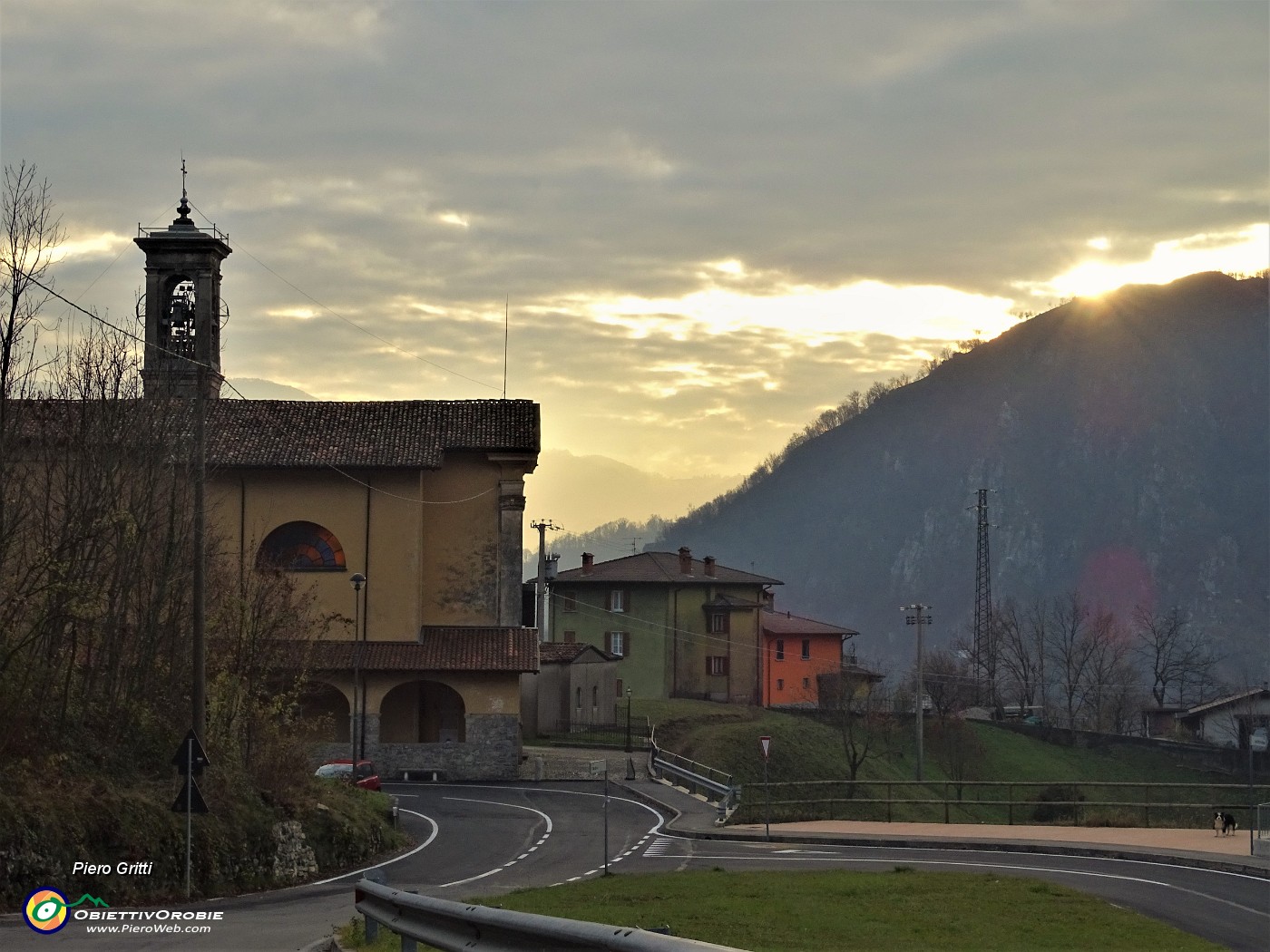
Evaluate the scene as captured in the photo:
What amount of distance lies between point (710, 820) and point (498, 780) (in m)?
12.5

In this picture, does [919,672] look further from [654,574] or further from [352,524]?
[654,574]

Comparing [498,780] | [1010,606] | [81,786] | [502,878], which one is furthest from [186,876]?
[1010,606]

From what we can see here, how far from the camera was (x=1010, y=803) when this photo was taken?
42.1 m

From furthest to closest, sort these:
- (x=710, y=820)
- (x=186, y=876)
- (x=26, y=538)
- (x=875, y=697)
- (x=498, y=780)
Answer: (x=875, y=697)
(x=498, y=780)
(x=710, y=820)
(x=26, y=538)
(x=186, y=876)

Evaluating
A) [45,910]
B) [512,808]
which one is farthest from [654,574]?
[45,910]

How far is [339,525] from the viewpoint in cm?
5812

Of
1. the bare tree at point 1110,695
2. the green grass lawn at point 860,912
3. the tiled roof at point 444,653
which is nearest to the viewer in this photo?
the green grass lawn at point 860,912

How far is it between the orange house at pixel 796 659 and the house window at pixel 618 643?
1042cm

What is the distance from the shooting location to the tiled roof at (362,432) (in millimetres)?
58109

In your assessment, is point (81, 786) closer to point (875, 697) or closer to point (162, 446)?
point (162, 446)

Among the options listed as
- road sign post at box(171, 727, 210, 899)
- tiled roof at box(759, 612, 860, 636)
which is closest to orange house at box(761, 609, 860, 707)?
tiled roof at box(759, 612, 860, 636)

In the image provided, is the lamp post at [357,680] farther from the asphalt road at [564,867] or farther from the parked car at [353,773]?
Result: the asphalt road at [564,867]

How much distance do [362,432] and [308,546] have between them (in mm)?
5283

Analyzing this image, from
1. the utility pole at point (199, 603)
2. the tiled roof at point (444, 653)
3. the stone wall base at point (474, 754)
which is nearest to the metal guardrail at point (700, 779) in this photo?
the stone wall base at point (474, 754)
